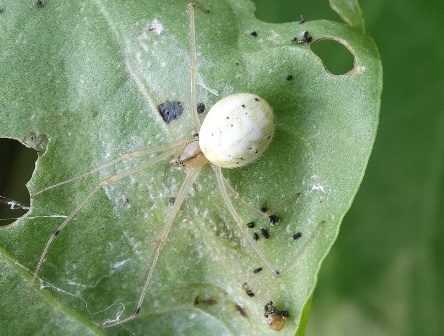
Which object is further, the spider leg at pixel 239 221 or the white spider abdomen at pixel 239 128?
the spider leg at pixel 239 221

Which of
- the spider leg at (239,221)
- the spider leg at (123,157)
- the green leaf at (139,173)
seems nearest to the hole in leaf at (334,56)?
the green leaf at (139,173)

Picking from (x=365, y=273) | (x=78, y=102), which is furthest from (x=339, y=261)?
(x=78, y=102)

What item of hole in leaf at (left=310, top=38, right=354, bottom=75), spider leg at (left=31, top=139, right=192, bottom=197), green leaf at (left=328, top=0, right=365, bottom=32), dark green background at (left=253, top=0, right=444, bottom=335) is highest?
green leaf at (left=328, top=0, right=365, bottom=32)

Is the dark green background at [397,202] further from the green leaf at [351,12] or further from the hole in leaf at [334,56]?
the green leaf at [351,12]

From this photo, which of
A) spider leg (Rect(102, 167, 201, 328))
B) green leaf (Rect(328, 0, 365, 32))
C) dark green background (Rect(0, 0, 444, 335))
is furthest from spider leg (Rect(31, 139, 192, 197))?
green leaf (Rect(328, 0, 365, 32))

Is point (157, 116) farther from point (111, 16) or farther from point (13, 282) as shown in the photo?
point (13, 282)

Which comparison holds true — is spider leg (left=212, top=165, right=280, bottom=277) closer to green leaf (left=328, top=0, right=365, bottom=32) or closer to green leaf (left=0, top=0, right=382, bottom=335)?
green leaf (left=0, top=0, right=382, bottom=335)
